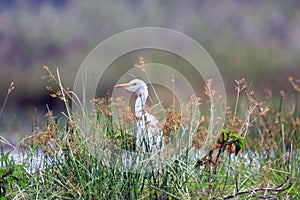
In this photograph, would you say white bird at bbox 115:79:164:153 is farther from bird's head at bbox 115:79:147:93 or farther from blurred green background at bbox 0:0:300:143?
blurred green background at bbox 0:0:300:143

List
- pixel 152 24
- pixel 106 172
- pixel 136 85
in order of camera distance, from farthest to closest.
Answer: pixel 152 24, pixel 136 85, pixel 106 172

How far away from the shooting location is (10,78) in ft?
13.5

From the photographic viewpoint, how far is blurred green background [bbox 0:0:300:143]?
415 cm

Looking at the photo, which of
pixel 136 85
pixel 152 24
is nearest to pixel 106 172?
pixel 136 85

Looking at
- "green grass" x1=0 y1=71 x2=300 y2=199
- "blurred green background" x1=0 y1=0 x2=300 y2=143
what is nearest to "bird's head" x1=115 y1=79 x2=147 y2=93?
"green grass" x1=0 y1=71 x2=300 y2=199

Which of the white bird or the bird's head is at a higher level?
the bird's head

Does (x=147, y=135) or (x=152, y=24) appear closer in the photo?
(x=147, y=135)

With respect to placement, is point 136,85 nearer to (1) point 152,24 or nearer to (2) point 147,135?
(2) point 147,135

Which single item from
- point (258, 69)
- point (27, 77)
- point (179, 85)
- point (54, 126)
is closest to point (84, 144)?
point (54, 126)

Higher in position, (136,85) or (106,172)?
(136,85)

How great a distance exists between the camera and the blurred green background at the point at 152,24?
13.6 ft

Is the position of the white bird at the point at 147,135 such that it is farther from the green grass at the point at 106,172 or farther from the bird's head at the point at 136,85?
the bird's head at the point at 136,85

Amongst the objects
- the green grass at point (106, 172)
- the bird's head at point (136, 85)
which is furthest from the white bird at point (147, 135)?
the bird's head at point (136, 85)

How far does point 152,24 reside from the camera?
454 centimetres
